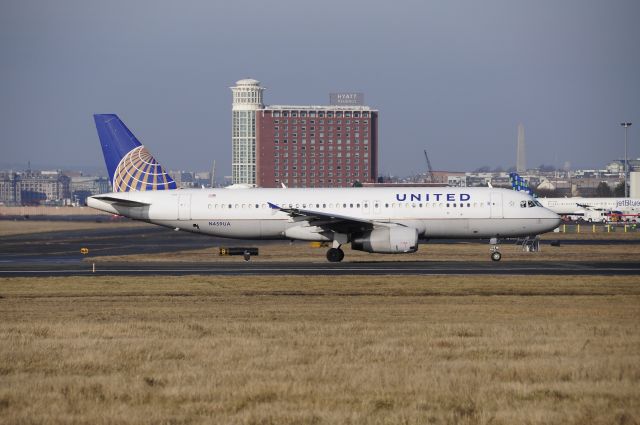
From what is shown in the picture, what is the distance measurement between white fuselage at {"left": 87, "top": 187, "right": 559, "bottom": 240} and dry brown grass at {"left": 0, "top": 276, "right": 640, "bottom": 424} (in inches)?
651

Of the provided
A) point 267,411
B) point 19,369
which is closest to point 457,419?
point 267,411

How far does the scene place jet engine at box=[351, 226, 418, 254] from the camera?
45.3 metres

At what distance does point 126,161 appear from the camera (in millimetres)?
52781

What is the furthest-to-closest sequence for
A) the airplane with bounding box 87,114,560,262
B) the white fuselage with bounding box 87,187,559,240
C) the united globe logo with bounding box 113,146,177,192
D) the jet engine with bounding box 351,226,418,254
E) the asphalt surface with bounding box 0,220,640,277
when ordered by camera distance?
the united globe logo with bounding box 113,146,177,192 < the white fuselage with bounding box 87,187,559,240 < the airplane with bounding box 87,114,560,262 < the jet engine with bounding box 351,226,418,254 < the asphalt surface with bounding box 0,220,640,277

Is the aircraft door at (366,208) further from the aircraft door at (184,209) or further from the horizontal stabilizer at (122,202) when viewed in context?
the horizontal stabilizer at (122,202)

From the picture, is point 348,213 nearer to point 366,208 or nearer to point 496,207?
point 366,208

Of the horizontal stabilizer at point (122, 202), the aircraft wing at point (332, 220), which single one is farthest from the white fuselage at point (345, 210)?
the aircraft wing at point (332, 220)

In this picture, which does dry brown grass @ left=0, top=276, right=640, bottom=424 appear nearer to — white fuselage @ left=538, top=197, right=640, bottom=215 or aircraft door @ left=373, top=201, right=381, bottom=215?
aircraft door @ left=373, top=201, right=381, bottom=215

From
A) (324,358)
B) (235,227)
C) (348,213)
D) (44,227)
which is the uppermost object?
(348,213)

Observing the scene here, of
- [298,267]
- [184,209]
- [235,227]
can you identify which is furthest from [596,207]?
[298,267]

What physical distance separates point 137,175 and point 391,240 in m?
15.6

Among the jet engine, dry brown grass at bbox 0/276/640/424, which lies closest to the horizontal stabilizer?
the jet engine

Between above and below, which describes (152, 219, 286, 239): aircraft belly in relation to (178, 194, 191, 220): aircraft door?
below

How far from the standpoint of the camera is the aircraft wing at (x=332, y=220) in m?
45.8
